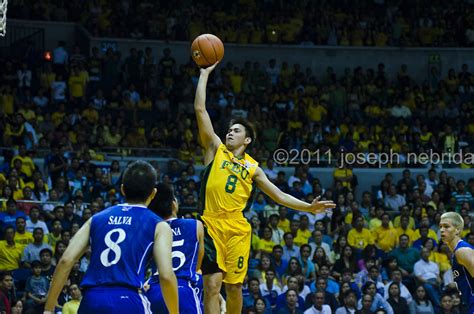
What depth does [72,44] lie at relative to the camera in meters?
26.5

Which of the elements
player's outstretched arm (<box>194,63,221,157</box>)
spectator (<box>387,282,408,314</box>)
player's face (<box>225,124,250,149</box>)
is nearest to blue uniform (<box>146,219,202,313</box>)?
player's outstretched arm (<box>194,63,221,157</box>)

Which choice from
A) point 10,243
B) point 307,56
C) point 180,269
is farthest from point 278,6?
point 180,269

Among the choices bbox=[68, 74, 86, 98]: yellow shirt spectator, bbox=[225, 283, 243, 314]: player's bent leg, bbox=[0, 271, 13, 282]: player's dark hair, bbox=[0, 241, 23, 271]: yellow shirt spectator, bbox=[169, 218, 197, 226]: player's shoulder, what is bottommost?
bbox=[0, 271, 13, 282]: player's dark hair

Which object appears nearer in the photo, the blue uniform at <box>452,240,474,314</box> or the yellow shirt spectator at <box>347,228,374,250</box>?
the blue uniform at <box>452,240,474,314</box>

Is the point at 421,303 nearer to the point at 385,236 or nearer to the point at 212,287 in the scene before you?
the point at 385,236

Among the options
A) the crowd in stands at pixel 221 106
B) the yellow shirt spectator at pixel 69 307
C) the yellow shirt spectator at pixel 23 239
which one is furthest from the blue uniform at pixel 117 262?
the crowd in stands at pixel 221 106

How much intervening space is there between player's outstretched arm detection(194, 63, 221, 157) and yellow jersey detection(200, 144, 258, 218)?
114 millimetres

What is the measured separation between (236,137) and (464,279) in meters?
2.80

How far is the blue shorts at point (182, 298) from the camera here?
7832 millimetres

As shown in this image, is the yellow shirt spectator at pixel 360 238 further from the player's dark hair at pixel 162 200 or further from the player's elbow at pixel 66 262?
the player's elbow at pixel 66 262

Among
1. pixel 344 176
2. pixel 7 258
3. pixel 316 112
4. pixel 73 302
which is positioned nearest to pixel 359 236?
pixel 344 176

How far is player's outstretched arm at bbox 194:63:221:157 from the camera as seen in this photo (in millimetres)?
9492

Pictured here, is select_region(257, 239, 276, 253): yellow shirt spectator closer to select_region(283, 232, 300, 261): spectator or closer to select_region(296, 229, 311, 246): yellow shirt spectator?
select_region(283, 232, 300, 261): spectator

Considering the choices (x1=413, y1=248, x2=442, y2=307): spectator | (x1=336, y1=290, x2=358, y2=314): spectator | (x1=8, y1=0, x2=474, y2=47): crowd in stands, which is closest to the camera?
(x1=336, y1=290, x2=358, y2=314): spectator
